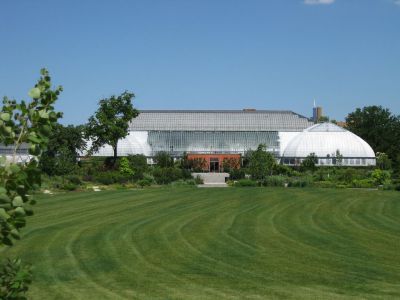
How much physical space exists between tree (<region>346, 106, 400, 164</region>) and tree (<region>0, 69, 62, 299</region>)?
97102mm

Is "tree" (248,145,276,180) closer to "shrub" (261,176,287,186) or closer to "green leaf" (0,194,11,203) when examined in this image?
"shrub" (261,176,287,186)

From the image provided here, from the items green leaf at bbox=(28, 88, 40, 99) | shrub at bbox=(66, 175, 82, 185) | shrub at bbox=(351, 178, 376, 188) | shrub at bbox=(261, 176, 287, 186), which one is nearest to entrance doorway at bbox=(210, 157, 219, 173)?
shrub at bbox=(261, 176, 287, 186)

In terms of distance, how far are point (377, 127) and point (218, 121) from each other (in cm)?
2675

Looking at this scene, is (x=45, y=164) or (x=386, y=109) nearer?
(x=45, y=164)

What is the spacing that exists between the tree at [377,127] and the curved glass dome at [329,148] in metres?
11.5

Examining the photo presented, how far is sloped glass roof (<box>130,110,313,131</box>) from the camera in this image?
97.2 m

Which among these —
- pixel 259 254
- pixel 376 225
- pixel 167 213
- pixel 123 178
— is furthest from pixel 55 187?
pixel 259 254

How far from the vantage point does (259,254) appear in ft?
51.6

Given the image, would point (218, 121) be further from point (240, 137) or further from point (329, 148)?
point (329, 148)

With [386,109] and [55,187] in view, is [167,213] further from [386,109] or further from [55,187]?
[386,109]

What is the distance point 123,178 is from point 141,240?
3698cm

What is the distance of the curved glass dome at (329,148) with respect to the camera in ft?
280

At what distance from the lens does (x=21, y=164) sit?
3.62 meters

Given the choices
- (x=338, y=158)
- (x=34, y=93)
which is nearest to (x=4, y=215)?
(x=34, y=93)
